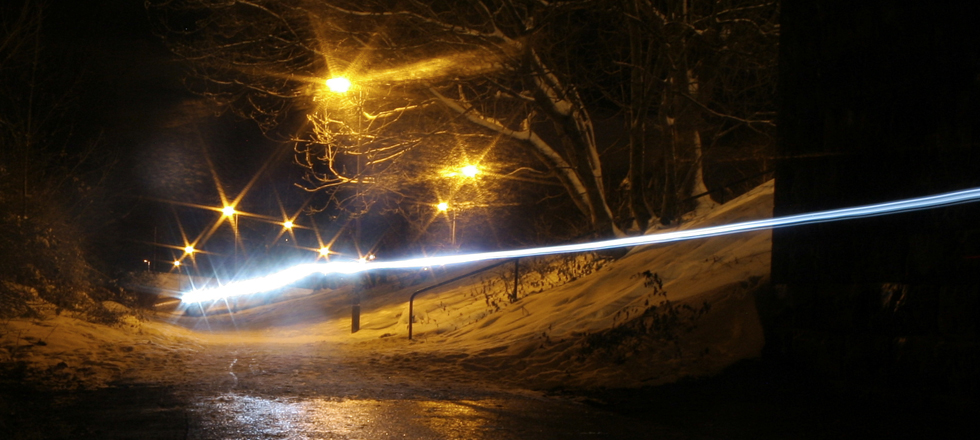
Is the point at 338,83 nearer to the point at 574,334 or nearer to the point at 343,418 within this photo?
the point at 574,334

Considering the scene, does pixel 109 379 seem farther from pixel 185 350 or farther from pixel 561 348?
pixel 561 348

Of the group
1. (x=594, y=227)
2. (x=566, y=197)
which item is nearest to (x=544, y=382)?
(x=594, y=227)

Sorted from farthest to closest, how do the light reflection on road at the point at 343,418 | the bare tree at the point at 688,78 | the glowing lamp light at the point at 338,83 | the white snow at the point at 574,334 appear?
the glowing lamp light at the point at 338,83
the bare tree at the point at 688,78
the white snow at the point at 574,334
the light reflection on road at the point at 343,418

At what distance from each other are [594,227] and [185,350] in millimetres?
8246

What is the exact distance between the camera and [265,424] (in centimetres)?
568

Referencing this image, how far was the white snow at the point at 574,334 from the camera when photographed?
7.86 metres

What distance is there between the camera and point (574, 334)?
31.9 ft

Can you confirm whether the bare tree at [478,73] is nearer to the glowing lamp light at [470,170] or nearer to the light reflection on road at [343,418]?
the glowing lamp light at [470,170]

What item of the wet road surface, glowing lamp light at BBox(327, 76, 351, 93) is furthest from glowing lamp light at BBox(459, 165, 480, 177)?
the wet road surface

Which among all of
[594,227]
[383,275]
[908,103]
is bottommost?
[383,275]

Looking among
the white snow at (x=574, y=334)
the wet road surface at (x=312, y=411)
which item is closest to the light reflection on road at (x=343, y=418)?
the wet road surface at (x=312, y=411)

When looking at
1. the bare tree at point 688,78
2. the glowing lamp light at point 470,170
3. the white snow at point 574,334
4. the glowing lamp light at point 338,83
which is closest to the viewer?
the white snow at point 574,334

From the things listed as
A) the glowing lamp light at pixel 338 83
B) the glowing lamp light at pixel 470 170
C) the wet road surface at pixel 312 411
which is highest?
the glowing lamp light at pixel 338 83

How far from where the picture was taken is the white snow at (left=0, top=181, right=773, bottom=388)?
786 centimetres
